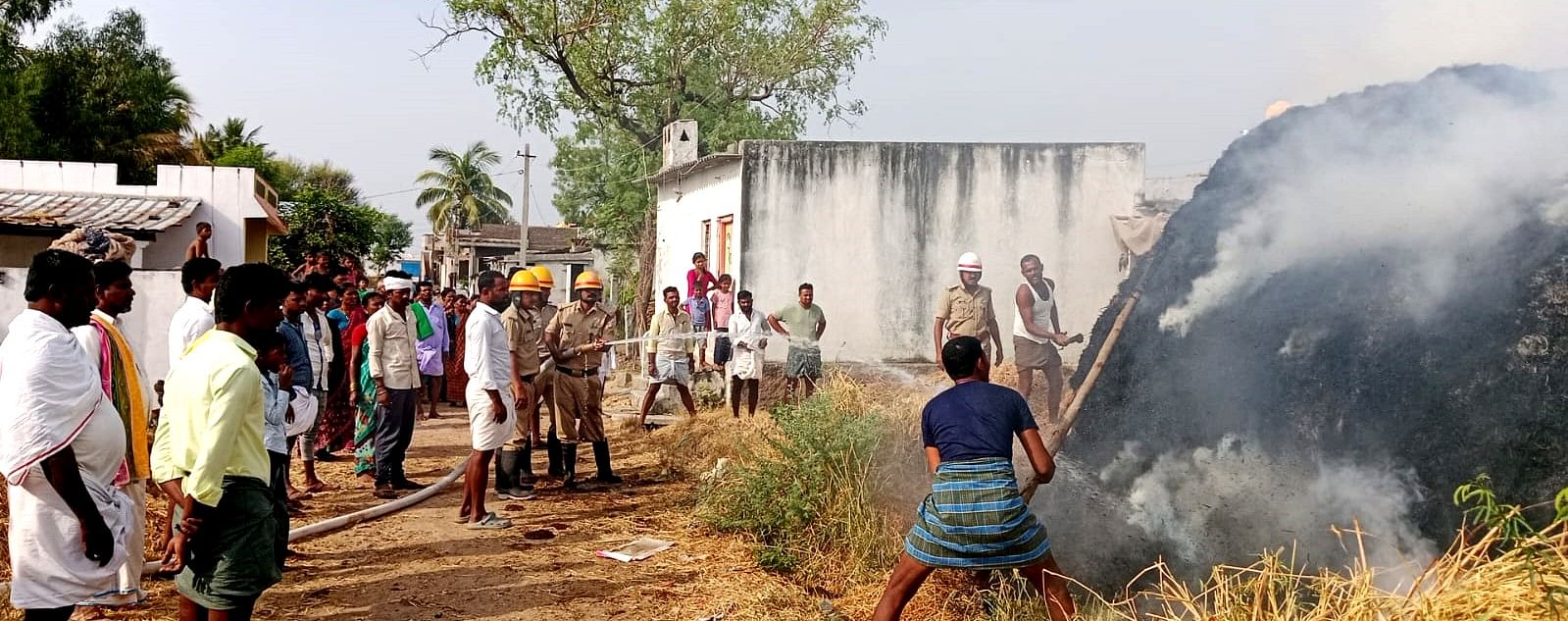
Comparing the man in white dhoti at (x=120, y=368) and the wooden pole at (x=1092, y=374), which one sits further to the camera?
the wooden pole at (x=1092, y=374)

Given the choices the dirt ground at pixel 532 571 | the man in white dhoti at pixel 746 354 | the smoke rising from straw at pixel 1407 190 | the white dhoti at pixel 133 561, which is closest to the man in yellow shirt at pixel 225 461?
the white dhoti at pixel 133 561

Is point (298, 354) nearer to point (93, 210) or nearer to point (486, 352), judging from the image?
point (486, 352)

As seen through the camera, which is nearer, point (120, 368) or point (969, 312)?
point (120, 368)

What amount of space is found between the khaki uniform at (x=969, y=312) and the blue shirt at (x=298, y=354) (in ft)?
17.3

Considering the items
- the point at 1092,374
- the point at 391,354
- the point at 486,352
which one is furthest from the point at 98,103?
the point at 1092,374

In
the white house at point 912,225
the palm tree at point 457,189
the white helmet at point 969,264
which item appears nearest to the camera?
the white helmet at point 969,264

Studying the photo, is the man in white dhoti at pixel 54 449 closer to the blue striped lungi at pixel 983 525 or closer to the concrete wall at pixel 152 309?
the blue striped lungi at pixel 983 525

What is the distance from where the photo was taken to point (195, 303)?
20.5ft

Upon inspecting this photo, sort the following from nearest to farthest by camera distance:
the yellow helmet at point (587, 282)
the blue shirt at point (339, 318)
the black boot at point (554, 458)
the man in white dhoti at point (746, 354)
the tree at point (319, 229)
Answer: the yellow helmet at point (587, 282), the black boot at point (554, 458), the blue shirt at point (339, 318), the man in white dhoti at point (746, 354), the tree at point (319, 229)

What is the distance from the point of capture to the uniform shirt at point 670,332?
11.9 meters

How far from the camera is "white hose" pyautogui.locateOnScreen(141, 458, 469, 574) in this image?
700cm

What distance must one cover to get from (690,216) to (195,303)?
40.8 feet

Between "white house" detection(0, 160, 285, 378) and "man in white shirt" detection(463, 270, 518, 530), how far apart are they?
7.61 meters

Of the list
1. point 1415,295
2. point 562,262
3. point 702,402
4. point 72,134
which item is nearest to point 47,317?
point 1415,295
